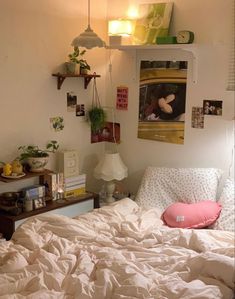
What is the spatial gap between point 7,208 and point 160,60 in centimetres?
165

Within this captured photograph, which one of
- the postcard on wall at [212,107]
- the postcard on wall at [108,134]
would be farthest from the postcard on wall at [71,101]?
the postcard on wall at [212,107]

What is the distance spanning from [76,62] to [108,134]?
78 centimetres

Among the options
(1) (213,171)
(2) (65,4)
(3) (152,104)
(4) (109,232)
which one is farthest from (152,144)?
(2) (65,4)

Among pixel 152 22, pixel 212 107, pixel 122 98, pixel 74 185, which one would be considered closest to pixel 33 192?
pixel 74 185

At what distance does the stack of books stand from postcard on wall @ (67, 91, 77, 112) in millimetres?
574

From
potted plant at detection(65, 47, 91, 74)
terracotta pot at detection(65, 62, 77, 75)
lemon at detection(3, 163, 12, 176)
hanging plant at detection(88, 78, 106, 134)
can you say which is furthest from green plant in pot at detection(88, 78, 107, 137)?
lemon at detection(3, 163, 12, 176)

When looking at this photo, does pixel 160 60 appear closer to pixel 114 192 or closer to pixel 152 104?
pixel 152 104

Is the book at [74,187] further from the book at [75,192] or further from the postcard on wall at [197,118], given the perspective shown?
the postcard on wall at [197,118]

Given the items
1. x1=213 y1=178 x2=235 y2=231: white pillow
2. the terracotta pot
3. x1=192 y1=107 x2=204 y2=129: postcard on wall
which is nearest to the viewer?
x1=213 y1=178 x2=235 y2=231: white pillow

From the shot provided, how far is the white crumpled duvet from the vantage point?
74.4 inches

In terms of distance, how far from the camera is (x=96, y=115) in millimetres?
3664

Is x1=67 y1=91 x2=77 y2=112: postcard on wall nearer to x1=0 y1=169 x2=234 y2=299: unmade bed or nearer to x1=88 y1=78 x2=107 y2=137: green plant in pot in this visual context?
x1=88 y1=78 x2=107 y2=137: green plant in pot

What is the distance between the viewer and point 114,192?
12.1 feet

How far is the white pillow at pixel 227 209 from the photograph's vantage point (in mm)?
2783
